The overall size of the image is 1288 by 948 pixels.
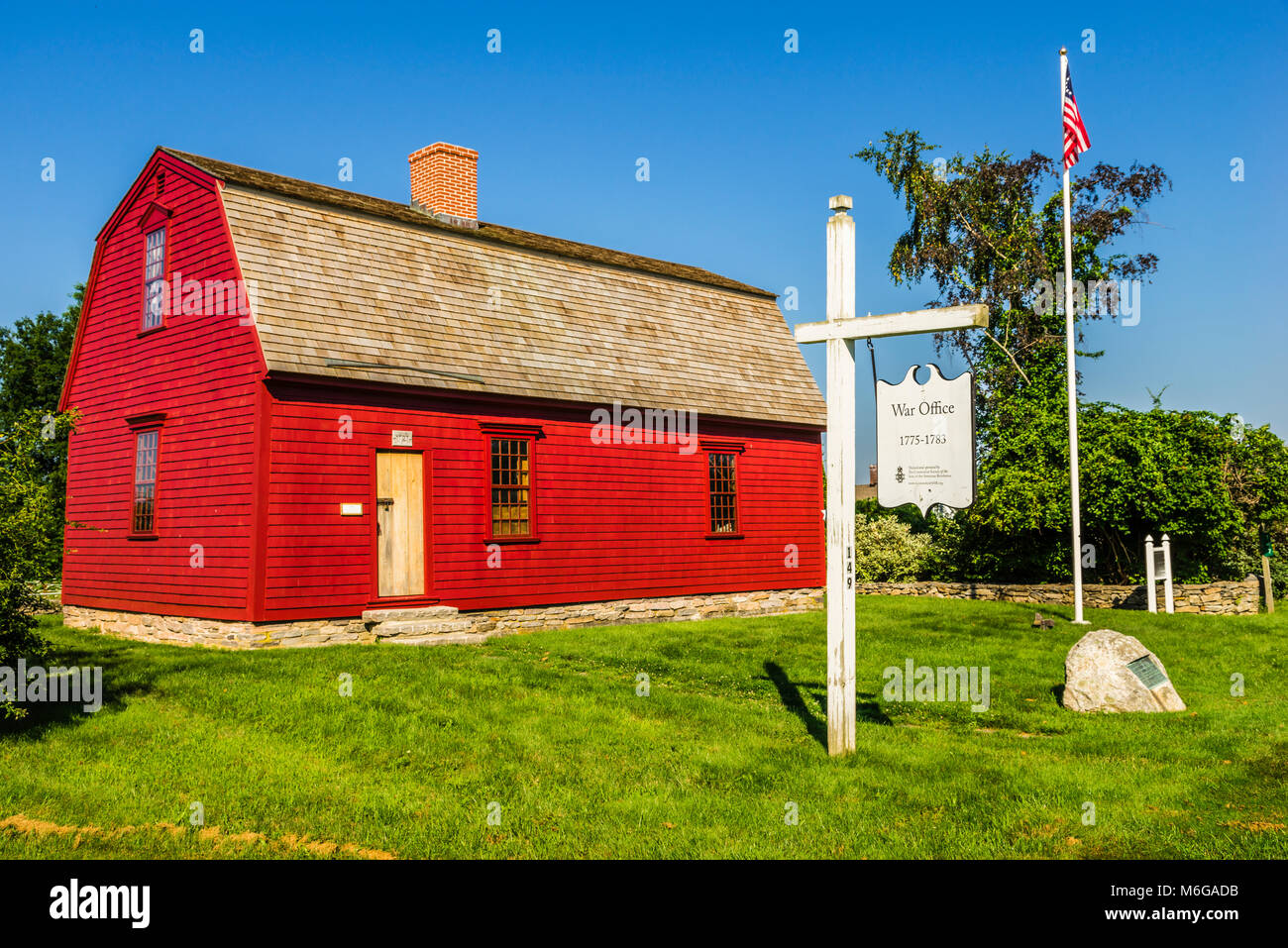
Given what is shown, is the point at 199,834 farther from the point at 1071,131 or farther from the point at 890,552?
the point at 890,552

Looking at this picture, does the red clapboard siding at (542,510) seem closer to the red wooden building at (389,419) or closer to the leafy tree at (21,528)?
the red wooden building at (389,419)

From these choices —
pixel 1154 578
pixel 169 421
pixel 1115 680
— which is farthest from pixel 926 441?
pixel 1154 578

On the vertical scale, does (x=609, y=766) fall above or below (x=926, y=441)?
below

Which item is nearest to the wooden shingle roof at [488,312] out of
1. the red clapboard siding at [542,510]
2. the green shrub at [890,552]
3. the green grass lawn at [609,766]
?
the red clapboard siding at [542,510]

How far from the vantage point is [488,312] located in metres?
18.0

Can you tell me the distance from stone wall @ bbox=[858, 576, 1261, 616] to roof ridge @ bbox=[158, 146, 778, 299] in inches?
339

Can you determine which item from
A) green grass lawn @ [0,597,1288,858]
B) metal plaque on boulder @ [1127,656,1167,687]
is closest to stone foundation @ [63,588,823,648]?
green grass lawn @ [0,597,1288,858]

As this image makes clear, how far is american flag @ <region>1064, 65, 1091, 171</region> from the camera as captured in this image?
56.9 feet

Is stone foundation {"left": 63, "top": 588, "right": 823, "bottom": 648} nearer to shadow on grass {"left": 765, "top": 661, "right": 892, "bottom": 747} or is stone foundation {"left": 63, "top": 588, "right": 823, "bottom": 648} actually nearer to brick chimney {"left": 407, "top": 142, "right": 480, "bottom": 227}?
shadow on grass {"left": 765, "top": 661, "right": 892, "bottom": 747}

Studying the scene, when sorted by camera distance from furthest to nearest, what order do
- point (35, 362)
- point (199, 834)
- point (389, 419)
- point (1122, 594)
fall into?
point (35, 362)
point (1122, 594)
point (389, 419)
point (199, 834)

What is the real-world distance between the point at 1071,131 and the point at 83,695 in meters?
17.6

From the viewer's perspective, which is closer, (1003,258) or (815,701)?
(815,701)

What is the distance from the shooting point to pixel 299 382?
47.6 ft

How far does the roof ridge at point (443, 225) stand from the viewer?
16.4 meters
